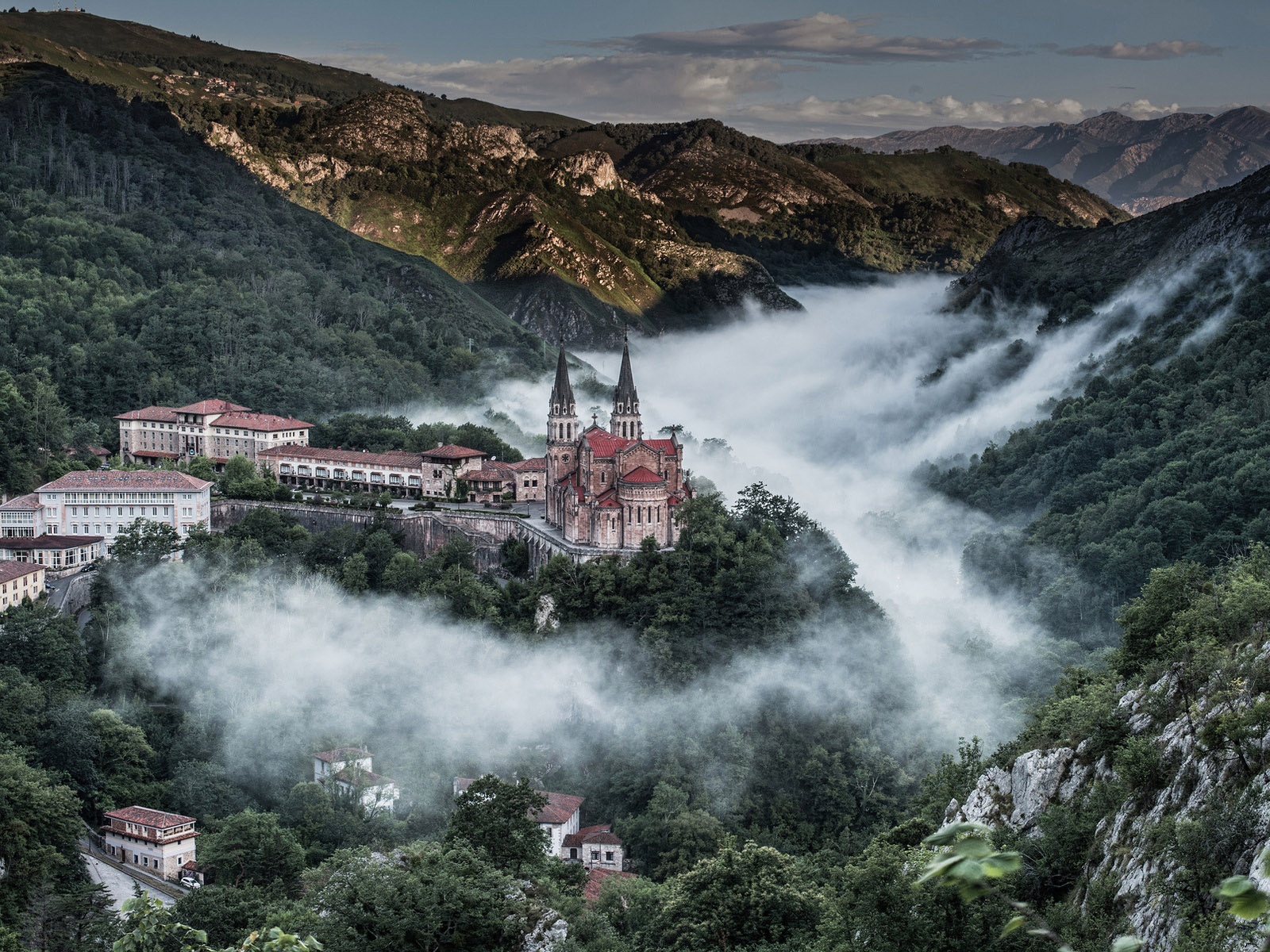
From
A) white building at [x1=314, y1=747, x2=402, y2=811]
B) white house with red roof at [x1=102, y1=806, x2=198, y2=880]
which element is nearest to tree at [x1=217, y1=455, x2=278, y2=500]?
white building at [x1=314, y1=747, x2=402, y2=811]

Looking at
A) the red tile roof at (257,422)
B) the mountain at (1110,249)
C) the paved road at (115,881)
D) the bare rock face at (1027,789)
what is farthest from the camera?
the mountain at (1110,249)

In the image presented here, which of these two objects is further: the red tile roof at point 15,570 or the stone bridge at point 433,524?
the stone bridge at point 433,524

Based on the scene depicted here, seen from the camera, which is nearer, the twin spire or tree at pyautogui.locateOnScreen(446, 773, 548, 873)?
tree at pyautogui.locateOnScreen(446, 773, 548, 873)

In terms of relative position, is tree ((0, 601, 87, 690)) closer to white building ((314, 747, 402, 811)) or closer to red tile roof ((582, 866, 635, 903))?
white building ((314, 747, 402, 811))

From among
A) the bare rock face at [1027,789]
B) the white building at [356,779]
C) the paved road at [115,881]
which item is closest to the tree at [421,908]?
the bare rock face at [1027,789]

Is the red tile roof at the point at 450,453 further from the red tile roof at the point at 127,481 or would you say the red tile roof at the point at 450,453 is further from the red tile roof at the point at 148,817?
the red tile roof at the point at 148,817

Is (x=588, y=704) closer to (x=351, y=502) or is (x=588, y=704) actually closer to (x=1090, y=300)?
(x=351, y=502)
